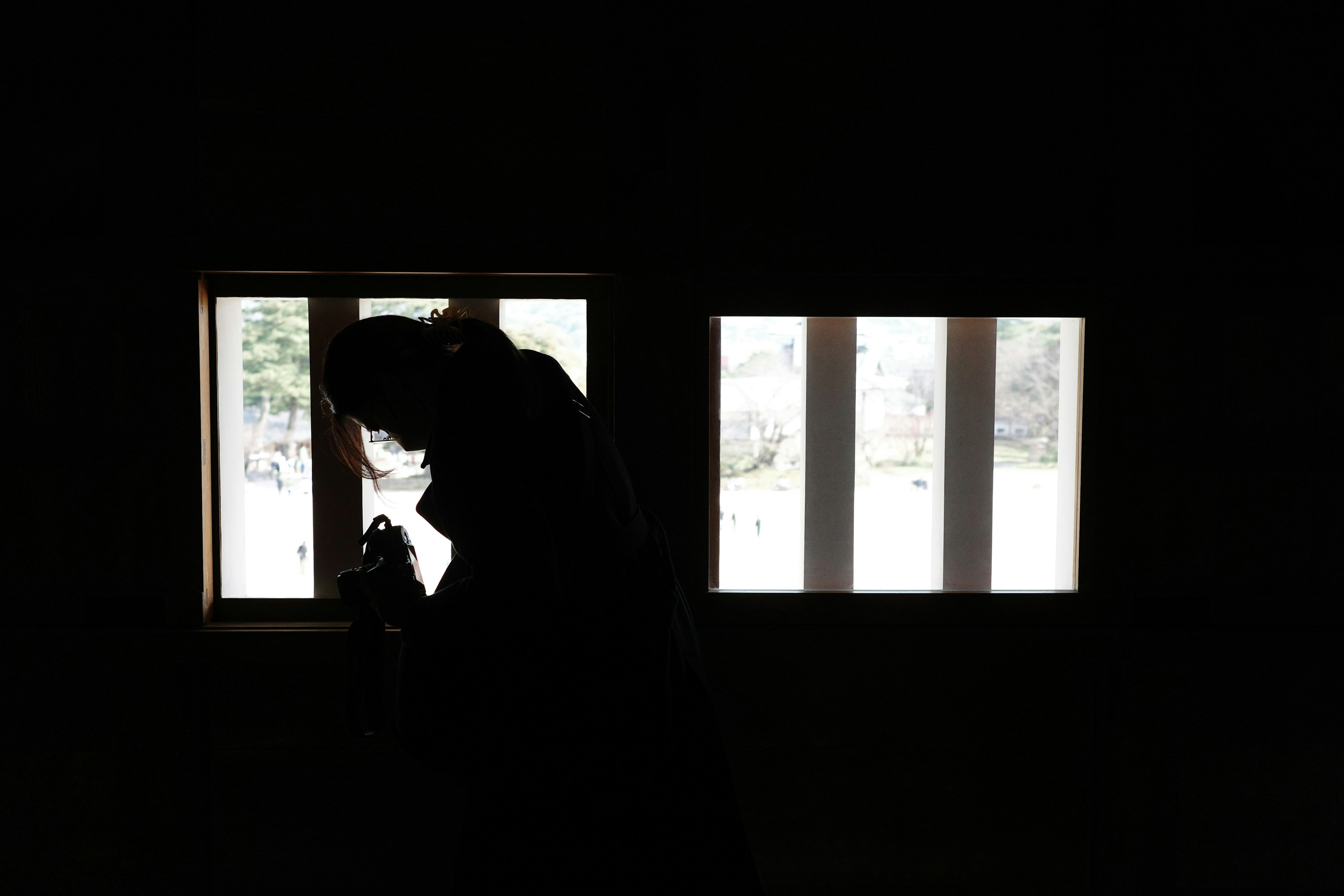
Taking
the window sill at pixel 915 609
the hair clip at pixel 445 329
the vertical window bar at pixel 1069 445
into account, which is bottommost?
the window sill at pixel 915 609

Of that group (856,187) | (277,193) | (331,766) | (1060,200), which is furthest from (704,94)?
(331,766)

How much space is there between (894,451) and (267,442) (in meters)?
1.64

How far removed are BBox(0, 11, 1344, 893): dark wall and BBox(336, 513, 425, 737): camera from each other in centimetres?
59

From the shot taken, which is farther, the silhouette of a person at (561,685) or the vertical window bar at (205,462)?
the vertical window bar at (205,462)

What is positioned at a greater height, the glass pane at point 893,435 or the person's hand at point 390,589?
the glass pane at point 893,435

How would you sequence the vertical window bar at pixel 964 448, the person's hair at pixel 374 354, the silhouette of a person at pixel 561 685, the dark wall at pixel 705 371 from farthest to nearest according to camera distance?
the vertical window bar at pixel 964 448 < the dark wall at pixel 705 371 < the person's hair at pixel 374 354 < the silhouette of a person at pixel 561 685

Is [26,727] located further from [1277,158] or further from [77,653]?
[1277,158]

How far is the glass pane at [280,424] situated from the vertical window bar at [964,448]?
5.43ft

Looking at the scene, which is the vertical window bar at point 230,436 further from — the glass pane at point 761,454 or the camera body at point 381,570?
the glass pane at point 761,454

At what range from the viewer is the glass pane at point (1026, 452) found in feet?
6.97

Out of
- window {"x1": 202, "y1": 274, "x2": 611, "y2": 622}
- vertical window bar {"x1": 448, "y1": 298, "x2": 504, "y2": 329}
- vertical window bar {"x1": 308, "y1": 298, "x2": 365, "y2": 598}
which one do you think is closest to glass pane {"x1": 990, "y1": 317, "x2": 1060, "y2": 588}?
window {"x1": 202, "y1": 274, "x2": 611, "y2": 622}

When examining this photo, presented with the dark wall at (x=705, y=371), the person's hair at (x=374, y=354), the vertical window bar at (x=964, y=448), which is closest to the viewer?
the person's hair at (x=374, y=354)

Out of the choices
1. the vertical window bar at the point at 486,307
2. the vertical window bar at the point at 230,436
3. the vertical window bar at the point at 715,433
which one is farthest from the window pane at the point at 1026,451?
the vertical window bar at the point at 230,436

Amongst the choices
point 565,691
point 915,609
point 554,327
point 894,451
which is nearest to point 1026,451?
point 894,451
